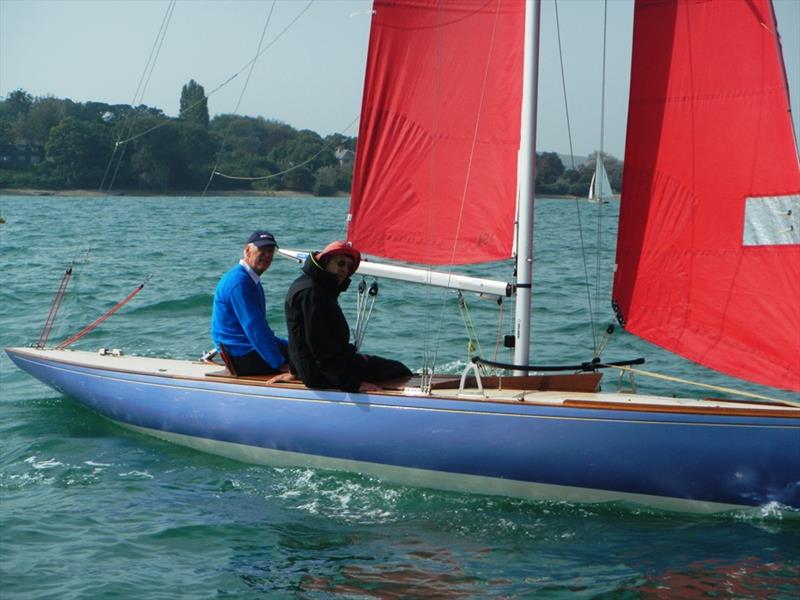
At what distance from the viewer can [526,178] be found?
729cm

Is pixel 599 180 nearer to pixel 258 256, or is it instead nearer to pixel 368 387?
pixel 258 256

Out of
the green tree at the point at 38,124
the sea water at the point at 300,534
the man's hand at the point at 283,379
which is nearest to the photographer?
the sea water at the point at 300,534

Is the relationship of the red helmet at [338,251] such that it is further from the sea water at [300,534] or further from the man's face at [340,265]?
the sea water at [300,534]

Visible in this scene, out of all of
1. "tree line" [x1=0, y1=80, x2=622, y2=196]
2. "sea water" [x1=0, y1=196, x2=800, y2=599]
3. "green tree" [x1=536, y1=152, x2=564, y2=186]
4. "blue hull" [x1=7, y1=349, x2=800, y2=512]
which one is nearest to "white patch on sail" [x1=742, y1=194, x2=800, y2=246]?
"sea water" [x1=0, y1=196, x2=800, y2=599]

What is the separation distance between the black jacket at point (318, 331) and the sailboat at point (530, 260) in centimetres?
14

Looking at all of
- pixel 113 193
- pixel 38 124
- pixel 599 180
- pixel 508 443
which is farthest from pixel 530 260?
pixel 38 124

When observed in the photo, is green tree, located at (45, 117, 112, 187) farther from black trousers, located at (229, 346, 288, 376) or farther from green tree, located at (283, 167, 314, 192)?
black trousers, located at (229, 346, 288, 376)

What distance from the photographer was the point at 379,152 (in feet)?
26.2

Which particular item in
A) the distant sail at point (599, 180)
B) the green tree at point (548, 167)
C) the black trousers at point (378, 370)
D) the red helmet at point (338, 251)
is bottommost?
the black trousers at point (378, 370)

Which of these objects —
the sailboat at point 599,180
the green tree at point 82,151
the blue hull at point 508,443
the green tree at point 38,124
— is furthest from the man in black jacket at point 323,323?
the green tree at point 38,124

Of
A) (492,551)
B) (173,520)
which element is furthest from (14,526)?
(492,551)

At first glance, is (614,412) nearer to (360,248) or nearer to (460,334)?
(360,248)

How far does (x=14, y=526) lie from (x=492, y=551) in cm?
276

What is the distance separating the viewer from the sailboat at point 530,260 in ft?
20.9
